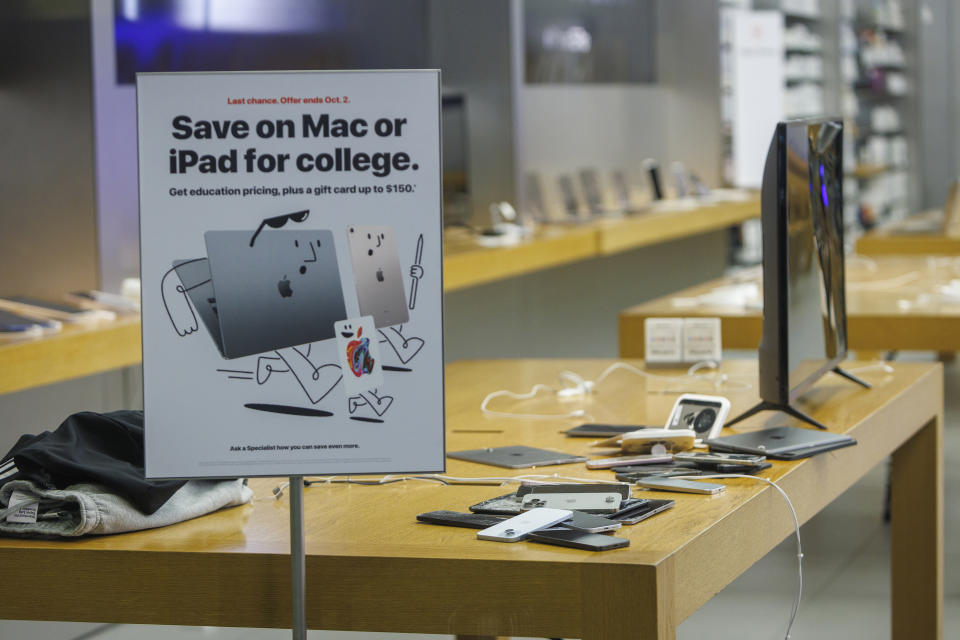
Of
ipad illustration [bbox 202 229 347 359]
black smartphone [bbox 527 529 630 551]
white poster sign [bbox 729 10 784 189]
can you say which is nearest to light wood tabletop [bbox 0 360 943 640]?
black smartphone [bbox 527 529 630 551]

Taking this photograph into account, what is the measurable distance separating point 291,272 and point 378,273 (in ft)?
0.30

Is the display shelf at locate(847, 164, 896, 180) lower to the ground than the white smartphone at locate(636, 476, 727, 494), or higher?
higher

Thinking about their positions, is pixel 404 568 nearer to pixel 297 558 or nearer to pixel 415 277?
pixel 297 558

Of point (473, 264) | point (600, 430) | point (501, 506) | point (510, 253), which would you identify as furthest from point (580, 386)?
point (510, 253)

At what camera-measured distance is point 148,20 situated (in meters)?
4.33

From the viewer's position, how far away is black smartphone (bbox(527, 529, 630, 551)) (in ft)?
4.91

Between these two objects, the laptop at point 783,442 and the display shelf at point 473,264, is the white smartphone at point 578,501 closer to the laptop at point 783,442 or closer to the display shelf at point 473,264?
the laptop at point 783,442

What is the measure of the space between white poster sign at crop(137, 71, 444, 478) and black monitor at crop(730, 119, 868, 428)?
2.99 ft

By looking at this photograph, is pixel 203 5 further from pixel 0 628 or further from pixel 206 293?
pixel 206 293

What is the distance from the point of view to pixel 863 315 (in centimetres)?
364

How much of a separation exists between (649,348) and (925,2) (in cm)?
1333

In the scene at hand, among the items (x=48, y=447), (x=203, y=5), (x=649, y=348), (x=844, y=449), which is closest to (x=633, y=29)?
(x=203, y=5)

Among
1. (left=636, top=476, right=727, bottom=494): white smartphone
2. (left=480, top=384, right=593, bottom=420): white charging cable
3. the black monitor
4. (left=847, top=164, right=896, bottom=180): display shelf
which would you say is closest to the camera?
(left=636, top=476, right=727, bottom=494): white smartphone

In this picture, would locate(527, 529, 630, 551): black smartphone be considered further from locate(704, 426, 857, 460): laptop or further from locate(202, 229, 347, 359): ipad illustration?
locate(704, 426, 857, 460): laptop
